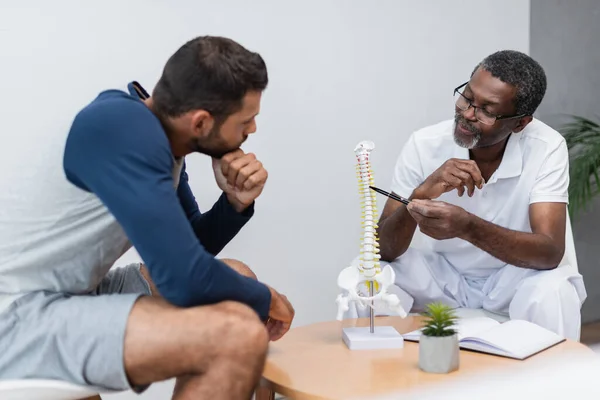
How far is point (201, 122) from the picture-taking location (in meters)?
1.72

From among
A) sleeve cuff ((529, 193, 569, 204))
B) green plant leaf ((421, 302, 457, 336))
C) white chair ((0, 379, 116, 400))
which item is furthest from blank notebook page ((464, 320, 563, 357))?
white chair ((0, 379, 116, 400))

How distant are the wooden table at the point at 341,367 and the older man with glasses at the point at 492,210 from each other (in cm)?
43

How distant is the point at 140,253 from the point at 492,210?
1622 millimetres

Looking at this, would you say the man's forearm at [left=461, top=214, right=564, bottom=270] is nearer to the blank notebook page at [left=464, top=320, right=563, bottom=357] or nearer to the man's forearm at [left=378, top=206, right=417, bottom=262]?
the man's forearm at [left=378, top=206, right=417, bottom=262]

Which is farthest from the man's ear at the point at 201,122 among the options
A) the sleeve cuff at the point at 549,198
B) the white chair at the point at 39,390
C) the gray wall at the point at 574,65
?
the gray wall at the point at 574,65

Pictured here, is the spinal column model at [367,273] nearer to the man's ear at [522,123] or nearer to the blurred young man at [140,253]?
the blurred young man at [140,253]

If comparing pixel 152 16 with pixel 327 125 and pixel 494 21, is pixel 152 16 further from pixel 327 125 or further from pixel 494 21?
pixel 494 21

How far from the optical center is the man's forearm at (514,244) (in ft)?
8.13

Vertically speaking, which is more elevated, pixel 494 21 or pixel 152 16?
pixel 152 16

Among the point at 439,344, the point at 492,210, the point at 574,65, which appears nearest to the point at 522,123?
the point at 492,210

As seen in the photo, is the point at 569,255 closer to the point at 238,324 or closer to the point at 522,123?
the point at 522,123

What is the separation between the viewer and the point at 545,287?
2441 mm

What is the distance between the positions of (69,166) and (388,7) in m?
2.01

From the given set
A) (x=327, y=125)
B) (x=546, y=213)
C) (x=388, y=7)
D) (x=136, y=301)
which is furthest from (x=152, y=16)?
(x=546, y=213)
